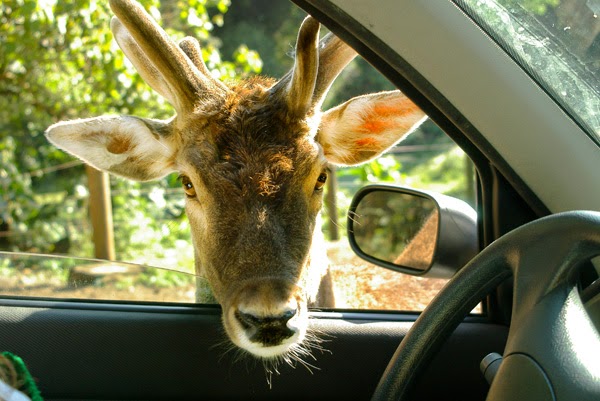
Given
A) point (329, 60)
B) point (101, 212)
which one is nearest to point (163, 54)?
point (329, 60)

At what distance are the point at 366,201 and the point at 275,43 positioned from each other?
907cm

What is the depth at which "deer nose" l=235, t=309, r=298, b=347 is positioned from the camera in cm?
251

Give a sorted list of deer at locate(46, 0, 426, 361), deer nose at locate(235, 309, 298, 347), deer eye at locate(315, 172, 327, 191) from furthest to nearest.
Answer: deer eye at locate(315, 172, 327, 191) → deer at locate(46, 0, 426, 361) → deer nose at locate(235, 309, 298, 347)

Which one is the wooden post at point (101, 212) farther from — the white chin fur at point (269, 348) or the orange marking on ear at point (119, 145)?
the white chin fur at point (269, 348)

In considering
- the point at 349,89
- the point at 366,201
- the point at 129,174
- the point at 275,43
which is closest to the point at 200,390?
the point at 366,201

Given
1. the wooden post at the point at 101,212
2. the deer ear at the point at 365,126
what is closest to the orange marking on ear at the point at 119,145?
the deer ear at the point at 365,126

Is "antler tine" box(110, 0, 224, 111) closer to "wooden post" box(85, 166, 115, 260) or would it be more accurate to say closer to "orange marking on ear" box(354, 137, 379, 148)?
"orange marking on ear" box(354, 137, 379, 148)

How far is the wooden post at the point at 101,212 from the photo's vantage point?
8594 millimetres

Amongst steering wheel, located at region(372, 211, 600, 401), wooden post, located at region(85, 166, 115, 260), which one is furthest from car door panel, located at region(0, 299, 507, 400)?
wooden post, located at region(85, 166, 115, 260)

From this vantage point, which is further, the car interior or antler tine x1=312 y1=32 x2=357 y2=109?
antler tine x1=312 y1=32 x2=357 y2=109

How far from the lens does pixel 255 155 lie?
304 centimetres

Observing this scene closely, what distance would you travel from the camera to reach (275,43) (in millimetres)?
12258

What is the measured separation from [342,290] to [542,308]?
2.30m

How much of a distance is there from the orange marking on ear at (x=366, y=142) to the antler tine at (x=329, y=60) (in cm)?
38
